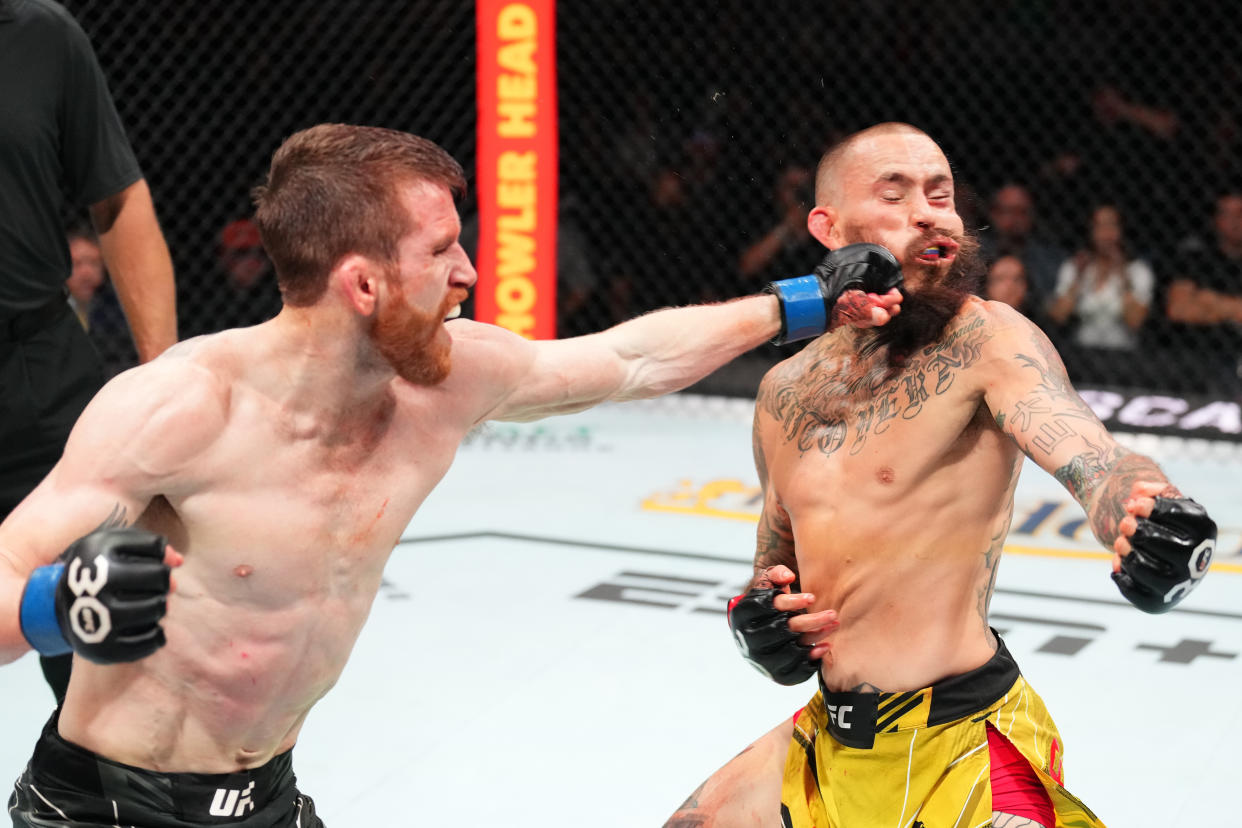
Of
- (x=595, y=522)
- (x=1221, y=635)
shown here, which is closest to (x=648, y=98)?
(x=595, y=522)

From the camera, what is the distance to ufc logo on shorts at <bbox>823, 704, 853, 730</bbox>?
1871 millimetres

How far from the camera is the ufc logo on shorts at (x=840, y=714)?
187 cm

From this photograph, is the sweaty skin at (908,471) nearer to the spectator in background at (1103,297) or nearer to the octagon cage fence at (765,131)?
the octagon cage fence at (765,131)

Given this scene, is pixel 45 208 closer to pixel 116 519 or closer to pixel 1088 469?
pixel 116 519

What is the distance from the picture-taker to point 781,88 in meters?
6.00

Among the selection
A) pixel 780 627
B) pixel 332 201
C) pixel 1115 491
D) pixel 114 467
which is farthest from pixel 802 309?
pixel 114 467

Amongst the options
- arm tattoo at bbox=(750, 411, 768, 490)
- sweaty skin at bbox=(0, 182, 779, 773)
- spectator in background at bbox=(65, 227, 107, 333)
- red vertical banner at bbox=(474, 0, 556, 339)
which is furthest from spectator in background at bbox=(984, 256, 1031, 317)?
sweaty skin at bbox=(0, 182, 779, 773)

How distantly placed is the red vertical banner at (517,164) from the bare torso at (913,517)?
3680mm

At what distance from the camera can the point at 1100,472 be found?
1.53m

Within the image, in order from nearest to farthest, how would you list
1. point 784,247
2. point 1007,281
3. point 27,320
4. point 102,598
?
point 102,598 → point 27,320 → point 1007,281 → point 784,247

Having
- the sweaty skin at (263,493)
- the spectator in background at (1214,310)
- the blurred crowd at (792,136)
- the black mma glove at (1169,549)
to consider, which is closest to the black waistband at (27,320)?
the sweaty skin at (263,493)

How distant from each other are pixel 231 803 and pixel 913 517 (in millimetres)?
893

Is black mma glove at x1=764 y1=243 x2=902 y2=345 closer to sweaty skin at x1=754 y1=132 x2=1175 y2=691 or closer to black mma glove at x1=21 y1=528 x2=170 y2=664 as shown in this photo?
sweaty skin at x1=754 y1=132 x2=1175 y2=691

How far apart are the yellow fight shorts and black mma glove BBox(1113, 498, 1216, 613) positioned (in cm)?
54
